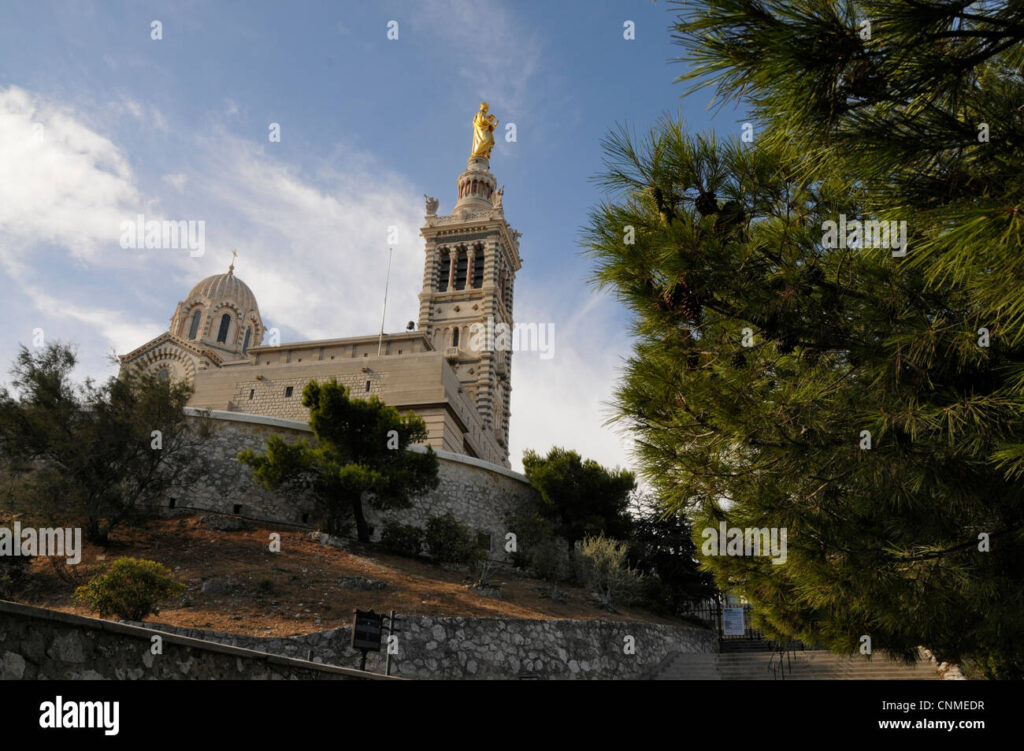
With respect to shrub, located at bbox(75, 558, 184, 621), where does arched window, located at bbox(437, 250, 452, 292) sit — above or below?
above

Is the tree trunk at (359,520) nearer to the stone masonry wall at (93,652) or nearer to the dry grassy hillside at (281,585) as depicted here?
the dry grassy hillside at (281,585)

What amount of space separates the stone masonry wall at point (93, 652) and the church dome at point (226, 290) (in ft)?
178

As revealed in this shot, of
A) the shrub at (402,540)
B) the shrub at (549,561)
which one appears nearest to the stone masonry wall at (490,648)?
the shrub at (549,561)

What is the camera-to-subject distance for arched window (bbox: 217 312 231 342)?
5582 centimetres

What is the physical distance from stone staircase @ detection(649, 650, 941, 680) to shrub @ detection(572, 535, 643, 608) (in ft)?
11.1

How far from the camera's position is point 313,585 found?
650 inches

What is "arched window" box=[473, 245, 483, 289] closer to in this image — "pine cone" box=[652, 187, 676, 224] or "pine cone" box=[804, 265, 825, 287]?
"pine cone" box=[652, 187, 676, 224]

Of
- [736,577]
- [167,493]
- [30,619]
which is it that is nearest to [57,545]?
[167,493]

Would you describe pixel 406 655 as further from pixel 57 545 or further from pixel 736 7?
pixel 736 7

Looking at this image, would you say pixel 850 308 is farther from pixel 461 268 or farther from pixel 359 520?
pixel 461 268

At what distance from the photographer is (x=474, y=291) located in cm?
5644

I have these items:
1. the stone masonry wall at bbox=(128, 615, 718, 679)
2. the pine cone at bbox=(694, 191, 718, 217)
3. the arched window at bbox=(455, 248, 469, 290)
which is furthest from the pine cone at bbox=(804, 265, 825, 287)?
the arched window at bbox=(455, 248, 469, 290)

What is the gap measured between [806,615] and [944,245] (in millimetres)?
6061

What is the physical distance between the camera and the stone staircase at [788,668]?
577 inches
